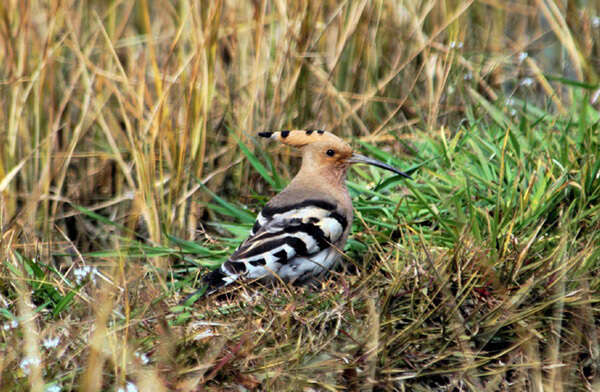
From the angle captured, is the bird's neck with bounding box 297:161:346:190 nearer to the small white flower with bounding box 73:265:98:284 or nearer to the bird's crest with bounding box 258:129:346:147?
the bird's crest with bounding box 258:129:346:147

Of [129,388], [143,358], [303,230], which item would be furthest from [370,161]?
[129,388]

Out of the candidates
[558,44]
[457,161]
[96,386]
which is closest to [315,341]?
[96,386]

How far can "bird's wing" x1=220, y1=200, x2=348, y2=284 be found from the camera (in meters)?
2.55

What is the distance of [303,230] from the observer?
8.62 ft

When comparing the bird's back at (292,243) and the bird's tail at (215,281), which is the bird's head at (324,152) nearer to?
the bird's back at (292,243)

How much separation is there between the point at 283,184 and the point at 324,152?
1.19 ft

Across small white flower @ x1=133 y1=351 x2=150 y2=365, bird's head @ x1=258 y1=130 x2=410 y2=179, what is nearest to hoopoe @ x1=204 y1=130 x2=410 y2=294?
bird's head @ x1=258 y1=130 x2=410 y2=179

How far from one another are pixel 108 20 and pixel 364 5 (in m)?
1.22

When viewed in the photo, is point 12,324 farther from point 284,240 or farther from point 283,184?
point 283,184

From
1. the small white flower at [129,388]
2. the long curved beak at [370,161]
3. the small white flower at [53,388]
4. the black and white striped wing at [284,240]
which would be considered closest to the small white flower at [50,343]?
the small white flower at [53,388]

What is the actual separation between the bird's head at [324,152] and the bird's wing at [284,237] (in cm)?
22

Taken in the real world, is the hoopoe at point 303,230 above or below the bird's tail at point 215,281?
above

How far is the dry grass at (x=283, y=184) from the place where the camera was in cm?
209

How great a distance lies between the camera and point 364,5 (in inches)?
→ 136
